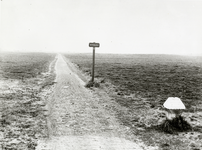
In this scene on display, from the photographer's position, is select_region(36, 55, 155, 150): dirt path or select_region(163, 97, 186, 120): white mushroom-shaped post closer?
select_region(36, 55, 155, 150): dirt path

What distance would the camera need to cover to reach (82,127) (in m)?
7.33

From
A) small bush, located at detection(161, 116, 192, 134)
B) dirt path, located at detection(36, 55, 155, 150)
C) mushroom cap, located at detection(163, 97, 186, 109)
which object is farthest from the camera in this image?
small bush, located at detection(161, 116, 192, 134)

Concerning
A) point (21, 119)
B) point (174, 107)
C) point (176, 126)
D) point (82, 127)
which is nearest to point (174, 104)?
point (174, 107)

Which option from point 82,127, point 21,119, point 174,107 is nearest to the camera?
point 174,107

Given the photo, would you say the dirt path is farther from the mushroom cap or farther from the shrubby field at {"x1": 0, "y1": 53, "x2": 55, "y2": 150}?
the mushroom cap

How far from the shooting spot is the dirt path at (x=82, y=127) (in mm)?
5992

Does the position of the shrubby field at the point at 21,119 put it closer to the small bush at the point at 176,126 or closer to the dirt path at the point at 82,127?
the dirt path at the point at 82,127

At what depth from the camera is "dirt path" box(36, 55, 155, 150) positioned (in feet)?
19.7

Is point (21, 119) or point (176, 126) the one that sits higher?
point (176, 126)

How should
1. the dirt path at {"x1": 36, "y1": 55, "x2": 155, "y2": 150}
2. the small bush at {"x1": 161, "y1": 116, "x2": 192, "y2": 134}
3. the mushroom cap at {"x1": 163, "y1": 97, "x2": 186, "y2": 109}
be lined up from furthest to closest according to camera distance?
the small bush at {"x1": 161, "y1": 116, "x2": 192, "y2": 134} → the mushroom cap at {"x1": 163, "y1": 97, "x2": 186, "y2": 109} → the dirt path at {"x1": 36, "y1": 55, "x2": 155, "y2": 150}

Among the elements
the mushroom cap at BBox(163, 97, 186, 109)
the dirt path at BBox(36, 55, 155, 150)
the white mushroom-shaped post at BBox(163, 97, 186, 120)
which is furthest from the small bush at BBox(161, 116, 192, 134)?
the dirt path at BBox(36, 55, 155, 150)

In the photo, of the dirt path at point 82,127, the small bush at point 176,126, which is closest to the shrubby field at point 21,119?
the dirt path at point 82,127

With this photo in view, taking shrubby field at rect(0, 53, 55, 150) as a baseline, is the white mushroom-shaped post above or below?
above

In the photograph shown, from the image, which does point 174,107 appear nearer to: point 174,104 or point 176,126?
point 174,104
